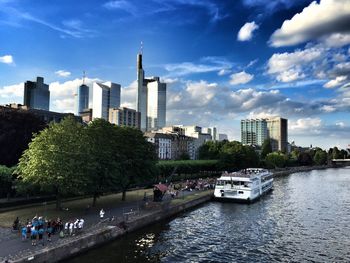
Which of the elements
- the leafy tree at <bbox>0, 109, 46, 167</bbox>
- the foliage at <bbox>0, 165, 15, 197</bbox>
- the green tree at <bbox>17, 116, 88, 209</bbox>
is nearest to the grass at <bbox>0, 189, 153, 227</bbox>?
the green tree at <bbox>17, 116, 88, 209</bbox>

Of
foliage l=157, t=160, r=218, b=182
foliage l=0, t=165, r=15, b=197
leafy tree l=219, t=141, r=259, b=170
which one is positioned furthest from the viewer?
leafy tree l=219, t=141, r=259, b=170

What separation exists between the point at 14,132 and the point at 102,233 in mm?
48001

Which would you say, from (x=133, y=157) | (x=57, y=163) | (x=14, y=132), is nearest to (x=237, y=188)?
(x=133, y=157)

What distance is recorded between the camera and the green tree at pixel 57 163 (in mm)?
59125

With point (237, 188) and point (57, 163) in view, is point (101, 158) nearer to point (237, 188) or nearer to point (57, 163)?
point (57, 163)

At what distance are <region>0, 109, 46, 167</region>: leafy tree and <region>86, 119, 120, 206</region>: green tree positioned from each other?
17817 millimetres

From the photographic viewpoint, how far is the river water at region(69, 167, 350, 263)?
147 ft

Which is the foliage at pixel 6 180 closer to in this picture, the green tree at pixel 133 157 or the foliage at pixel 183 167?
the green tree at pixel 133 157

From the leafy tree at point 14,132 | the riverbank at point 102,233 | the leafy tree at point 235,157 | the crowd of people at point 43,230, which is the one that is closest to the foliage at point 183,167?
the leafy tree at point 235,157

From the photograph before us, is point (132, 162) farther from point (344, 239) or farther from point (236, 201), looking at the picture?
point (344, 239)

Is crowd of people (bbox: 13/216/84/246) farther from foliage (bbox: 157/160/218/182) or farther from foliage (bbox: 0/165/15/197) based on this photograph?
foliage (bbox: 157/160/218/182)

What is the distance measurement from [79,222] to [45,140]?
21.5m

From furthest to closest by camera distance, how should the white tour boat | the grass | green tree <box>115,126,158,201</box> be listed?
the white tour boat < green tree <box>115,126,158,201</box> < the grass

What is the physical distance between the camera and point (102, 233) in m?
48.4
